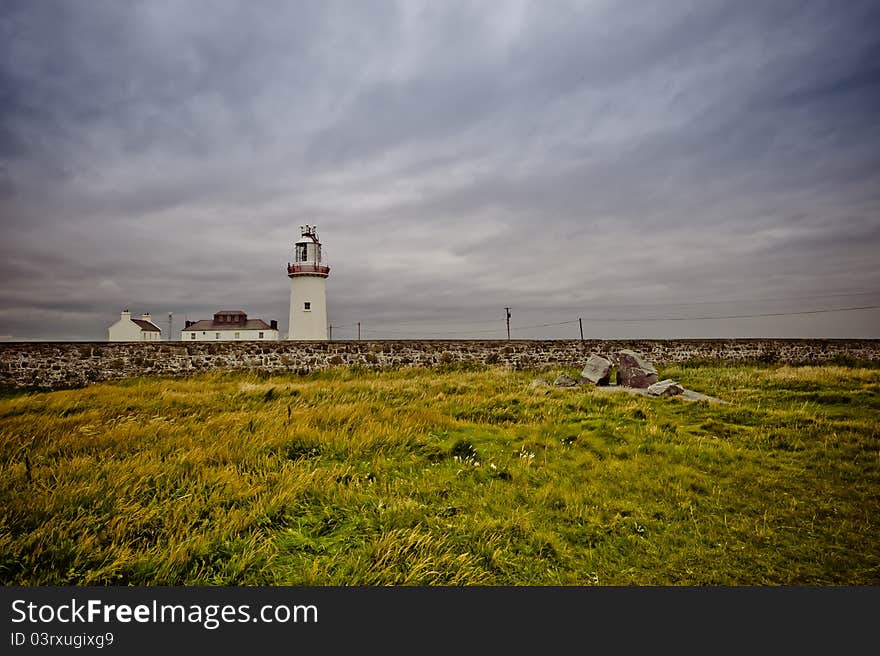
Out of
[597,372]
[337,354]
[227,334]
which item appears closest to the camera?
[597,372]

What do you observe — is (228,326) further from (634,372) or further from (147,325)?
(634,372)

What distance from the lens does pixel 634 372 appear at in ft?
46.0

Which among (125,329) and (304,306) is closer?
(304,306)

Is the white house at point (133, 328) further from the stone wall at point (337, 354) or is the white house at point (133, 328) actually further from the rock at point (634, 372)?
the rock at point (634, 372)

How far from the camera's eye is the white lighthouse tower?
104ft

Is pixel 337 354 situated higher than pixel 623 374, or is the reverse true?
pixel 337 354

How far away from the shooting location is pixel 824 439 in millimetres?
7496

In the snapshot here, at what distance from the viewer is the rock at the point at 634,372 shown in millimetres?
13609

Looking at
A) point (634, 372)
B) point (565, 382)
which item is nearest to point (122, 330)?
point (565, 382)

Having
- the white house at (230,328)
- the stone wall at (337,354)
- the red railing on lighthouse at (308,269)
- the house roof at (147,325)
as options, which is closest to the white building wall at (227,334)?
the white house at (230,328)

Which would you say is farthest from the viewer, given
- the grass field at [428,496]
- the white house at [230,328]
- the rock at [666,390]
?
the white house at [230,328]

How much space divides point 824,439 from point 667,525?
5092 millimetres

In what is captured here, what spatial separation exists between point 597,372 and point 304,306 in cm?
2296

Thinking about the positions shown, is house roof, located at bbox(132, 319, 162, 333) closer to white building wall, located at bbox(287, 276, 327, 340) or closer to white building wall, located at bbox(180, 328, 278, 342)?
white building wall, located at bbox(180, 328, 278, 342)
